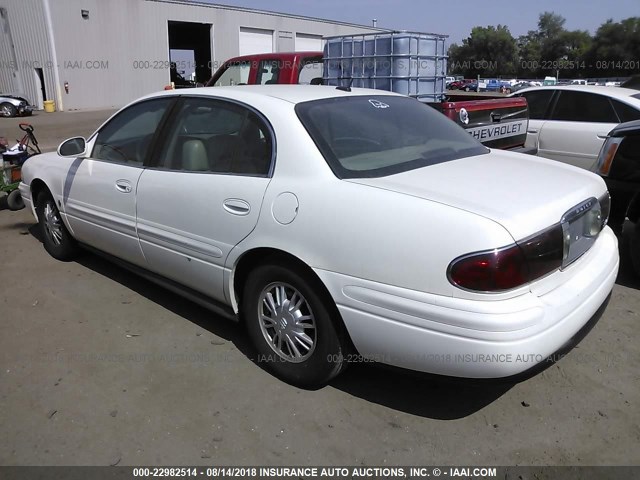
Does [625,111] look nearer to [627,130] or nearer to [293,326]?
[627,130]

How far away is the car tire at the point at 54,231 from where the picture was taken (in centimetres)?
473

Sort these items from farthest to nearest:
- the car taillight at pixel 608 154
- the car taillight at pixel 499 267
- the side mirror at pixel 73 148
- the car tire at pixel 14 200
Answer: the car tire at pixel 14 200
the car taillight at pixel 608 154
the side mirror at pixel 73 148
the car taillight at pixel 499 267

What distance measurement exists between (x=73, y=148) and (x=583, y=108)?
599 cm

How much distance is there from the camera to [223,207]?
A: 298cm

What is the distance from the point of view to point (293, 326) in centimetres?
283

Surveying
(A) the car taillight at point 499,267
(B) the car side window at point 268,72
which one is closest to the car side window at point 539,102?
(B) the car side window at point 268,72

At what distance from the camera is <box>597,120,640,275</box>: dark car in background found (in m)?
4.41

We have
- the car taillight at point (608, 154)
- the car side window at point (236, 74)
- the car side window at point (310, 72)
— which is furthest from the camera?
the car side window at point (236, 74)

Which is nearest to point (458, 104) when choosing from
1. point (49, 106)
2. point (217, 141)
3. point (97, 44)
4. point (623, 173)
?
point (623, 173)

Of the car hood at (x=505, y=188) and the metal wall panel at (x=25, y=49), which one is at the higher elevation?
the metal wall panel at (x=25, y=49)

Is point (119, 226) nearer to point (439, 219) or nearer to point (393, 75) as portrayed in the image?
point (439, 219)

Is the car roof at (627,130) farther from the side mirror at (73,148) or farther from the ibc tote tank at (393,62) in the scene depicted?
the side mirror at (73,148)

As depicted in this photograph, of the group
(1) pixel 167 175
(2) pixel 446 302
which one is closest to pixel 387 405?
(2) pixel 446 302

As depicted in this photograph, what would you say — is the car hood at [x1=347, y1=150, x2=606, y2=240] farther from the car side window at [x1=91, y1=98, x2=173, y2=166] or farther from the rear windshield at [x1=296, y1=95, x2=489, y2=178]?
the car side window at [x1=91, y1=98, x2=173, y2=166]
